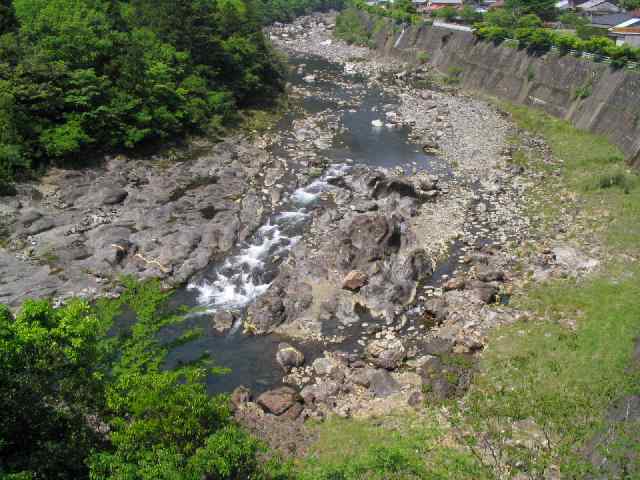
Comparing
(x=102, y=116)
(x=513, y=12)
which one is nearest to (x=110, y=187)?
(x=102, y=116)

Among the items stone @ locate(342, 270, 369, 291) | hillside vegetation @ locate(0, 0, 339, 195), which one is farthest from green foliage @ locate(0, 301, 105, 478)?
hillside vegetation @ locate(0, 0, 339, 195)

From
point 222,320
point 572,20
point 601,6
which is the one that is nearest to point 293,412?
point 222,320

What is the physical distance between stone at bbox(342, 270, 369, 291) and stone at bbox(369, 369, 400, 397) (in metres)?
5.42

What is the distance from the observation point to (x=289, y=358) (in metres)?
18.5

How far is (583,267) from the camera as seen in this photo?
859 inches

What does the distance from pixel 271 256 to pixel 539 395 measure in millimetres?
14432

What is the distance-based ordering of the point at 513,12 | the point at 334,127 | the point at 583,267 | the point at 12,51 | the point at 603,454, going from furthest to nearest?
1. the point at 513,12
2. the point at 334,127
3. the point at 12,51
4. the point at 583,267
5. the point at 603,454

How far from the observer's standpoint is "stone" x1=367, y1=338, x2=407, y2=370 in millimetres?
18094

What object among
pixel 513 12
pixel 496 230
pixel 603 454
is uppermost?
pixel 513 12

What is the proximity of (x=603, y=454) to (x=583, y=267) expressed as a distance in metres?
13.3

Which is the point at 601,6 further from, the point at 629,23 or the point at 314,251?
the point at 314,251

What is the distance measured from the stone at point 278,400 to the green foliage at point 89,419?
5452 millimetres

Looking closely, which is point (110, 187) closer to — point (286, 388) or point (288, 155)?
point (288, 155)

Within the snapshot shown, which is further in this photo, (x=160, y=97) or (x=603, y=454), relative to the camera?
(x=160, y=97)
